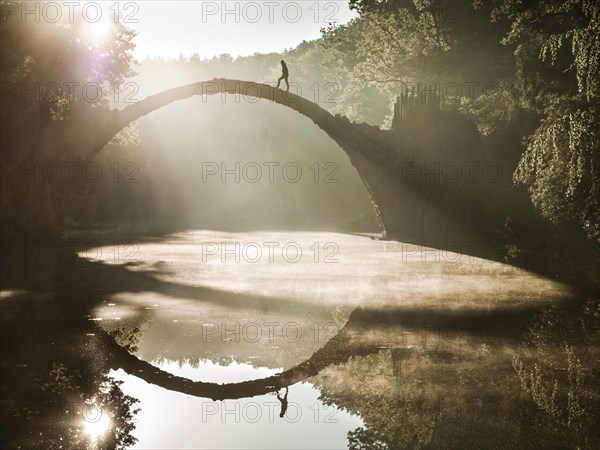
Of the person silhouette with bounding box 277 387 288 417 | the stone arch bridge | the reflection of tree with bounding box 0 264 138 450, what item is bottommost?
the person silhouette with bounding box 277 387 288 417

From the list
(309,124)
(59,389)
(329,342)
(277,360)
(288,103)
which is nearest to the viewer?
(59,389)

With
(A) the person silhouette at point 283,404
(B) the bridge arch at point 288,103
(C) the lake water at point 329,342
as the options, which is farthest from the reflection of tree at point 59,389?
(B) the bridge arch at point 288,103

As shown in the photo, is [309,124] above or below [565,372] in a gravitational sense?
above

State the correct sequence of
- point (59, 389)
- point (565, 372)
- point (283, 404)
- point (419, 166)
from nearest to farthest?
1. point (283, 404)
2. point (59, 389)
3. point (565, 372)
4. point (419, 166)

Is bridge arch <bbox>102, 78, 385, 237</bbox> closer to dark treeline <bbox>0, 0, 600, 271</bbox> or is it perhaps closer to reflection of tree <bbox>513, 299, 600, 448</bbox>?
dark treeline <bbox>0, 0, 600, 271</bbox>

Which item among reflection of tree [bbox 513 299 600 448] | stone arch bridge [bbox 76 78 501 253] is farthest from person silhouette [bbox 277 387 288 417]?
stone arch bridge [bbox 76 78 501 253]

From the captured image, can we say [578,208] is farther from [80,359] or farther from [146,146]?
[146,146]

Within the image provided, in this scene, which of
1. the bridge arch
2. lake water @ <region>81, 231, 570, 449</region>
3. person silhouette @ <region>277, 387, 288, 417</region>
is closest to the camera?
lake water @ <region>81, 231, 570, 449</region>

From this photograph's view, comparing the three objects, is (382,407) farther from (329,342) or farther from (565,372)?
(329,342)

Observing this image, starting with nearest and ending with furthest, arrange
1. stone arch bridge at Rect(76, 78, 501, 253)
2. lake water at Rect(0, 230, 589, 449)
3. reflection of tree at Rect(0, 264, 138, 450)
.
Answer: reflection of tree at Rect(0, 264, 138, 450) < lake water at Rect(0, 230, 589, 449) < stone arch bridge at Rect(76, 78, 501, 253)

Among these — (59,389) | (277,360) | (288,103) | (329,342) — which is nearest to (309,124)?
(288,103)

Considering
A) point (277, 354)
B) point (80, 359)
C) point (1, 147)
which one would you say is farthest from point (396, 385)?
point (1, 147)

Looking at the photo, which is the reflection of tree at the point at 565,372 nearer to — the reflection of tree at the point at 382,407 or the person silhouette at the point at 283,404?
the reflection of tree at the point at 382,407

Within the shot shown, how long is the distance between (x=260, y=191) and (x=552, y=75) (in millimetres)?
47683
